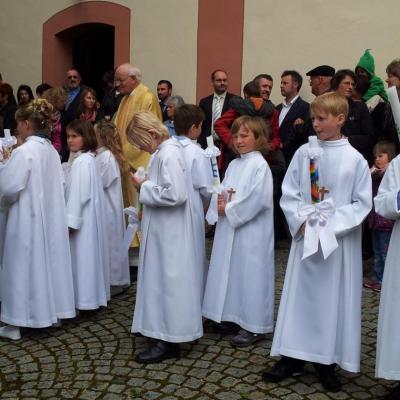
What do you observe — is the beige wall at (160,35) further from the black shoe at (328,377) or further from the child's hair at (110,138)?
the black shoe at (328,377)

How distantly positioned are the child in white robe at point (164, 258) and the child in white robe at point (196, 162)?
603 millimetres

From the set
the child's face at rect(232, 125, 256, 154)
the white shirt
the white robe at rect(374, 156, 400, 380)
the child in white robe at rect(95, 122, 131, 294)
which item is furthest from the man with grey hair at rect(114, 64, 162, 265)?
the white robe at rect(374, 156, 400, 380)

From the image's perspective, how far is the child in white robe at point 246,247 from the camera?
4.80 meters

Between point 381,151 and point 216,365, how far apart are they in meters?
2.87

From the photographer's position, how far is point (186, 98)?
32.1 ft

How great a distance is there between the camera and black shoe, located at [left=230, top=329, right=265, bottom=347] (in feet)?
15.7

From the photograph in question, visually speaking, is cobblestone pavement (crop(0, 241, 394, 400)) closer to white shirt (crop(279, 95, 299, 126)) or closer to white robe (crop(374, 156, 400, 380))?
white robe (crop(374, 156, 400, 380))

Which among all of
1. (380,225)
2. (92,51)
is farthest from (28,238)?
(92,51)

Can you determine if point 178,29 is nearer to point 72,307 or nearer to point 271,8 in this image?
point 271,8

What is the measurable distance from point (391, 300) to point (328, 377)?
0.64m

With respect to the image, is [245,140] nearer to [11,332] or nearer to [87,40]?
[11,332]

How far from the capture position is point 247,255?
4.84m

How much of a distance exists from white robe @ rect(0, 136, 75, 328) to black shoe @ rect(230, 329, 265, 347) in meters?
1.38

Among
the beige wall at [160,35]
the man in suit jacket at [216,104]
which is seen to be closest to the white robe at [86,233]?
the man in suit jacket at [216,104]
